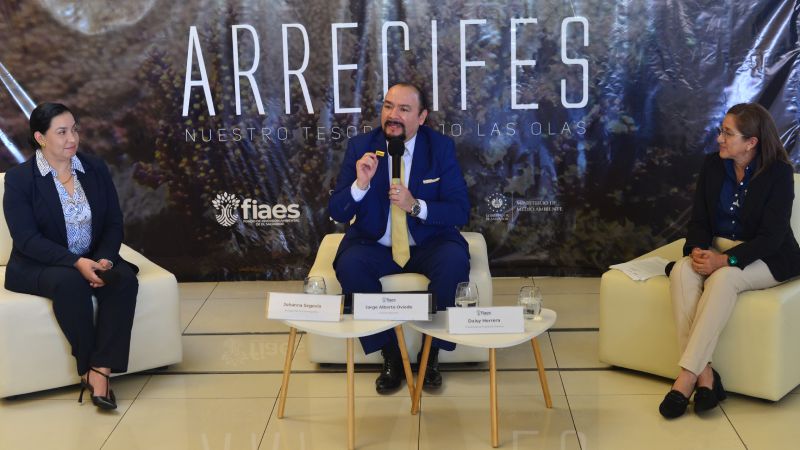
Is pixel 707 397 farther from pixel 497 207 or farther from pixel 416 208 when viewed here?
pixel 497 207

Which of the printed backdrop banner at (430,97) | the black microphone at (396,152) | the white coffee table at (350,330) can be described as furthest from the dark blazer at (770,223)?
the printed backdrop banner at (430,97)

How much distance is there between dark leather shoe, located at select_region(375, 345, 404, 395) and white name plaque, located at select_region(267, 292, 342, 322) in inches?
23.0

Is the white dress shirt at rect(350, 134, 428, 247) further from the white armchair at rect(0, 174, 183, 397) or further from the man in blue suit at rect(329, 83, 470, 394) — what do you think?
the white armchair at rect(0, 174, 183, 397)

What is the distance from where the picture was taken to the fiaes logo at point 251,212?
5.64m

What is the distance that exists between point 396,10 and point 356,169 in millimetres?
1643

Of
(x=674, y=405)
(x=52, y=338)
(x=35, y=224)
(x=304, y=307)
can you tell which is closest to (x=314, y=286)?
(x=304, y=307)

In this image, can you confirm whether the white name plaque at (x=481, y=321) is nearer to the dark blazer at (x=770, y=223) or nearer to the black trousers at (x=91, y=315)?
the dark blazer at (x=770, y=223)

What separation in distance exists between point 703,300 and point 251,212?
9.36 feet

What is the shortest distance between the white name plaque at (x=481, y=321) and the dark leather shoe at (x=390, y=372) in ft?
2.17

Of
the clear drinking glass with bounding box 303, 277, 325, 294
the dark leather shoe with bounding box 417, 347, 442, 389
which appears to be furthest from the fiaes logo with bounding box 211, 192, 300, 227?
the clear drinking glass with bounding box 303, 277, 325, 294

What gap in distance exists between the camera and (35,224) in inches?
157

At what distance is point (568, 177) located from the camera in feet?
18.1

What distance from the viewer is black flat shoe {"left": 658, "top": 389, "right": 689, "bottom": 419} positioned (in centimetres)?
358

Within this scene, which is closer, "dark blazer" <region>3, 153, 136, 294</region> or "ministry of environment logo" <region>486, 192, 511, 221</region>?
"dark blazer" <region>3, 153, 136, 294</region>
